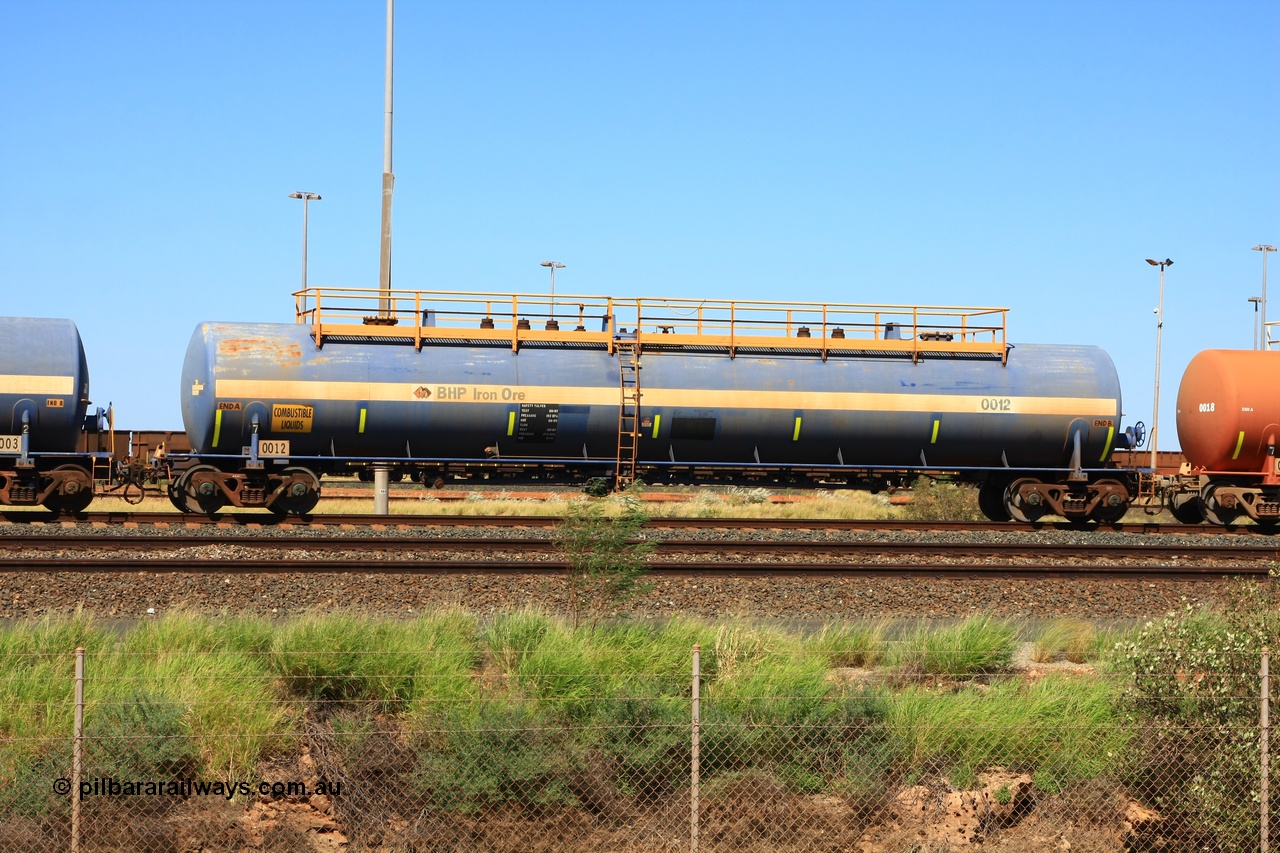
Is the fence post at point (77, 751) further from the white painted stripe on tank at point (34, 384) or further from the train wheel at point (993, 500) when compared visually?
the train wheel at point (993, 500)

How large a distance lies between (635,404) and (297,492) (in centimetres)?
Result: 686

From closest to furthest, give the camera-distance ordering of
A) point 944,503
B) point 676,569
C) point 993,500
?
point 676,569
point 993,500
point 944,503

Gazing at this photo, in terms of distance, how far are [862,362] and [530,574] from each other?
10.8 metres

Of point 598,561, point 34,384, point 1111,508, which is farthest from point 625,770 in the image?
point 1111,508

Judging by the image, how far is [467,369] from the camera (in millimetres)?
22734

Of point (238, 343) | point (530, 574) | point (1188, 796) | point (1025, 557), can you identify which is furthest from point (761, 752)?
point (238, 343)

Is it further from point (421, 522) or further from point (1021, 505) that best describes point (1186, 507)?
point (421, 522)

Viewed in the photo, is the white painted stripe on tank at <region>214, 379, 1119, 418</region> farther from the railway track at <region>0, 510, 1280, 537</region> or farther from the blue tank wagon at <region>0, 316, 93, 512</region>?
the blue tank wagon at <region>0, 316, 93, 512</region>

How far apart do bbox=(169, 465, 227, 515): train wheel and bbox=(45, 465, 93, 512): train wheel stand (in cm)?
174

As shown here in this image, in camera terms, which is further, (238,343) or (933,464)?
(933,464)

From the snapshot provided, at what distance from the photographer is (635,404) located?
2303 centimetres

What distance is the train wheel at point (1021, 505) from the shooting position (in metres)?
24.9

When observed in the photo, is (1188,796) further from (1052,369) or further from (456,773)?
(1052,369)

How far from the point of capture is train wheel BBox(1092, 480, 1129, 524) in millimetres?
24922
